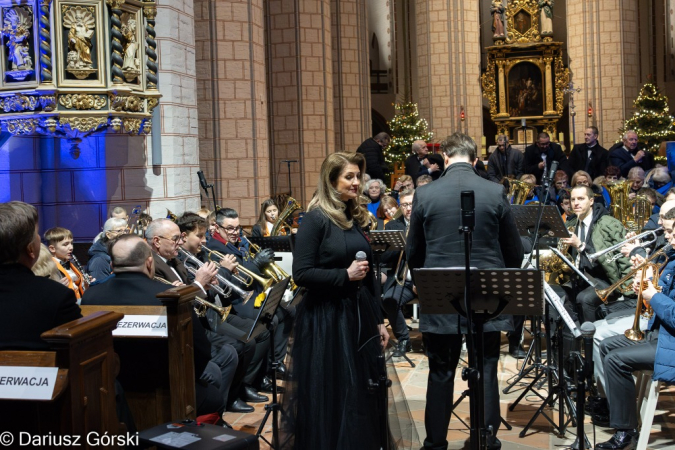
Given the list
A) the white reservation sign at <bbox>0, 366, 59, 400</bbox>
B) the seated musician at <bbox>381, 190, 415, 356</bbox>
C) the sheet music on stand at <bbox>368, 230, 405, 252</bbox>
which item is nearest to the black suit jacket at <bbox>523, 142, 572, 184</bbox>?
the seated musician at <bbox>381, 190, 415, 356</bbox>

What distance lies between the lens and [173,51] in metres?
9.21

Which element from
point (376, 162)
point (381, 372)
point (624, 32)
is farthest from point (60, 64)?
point (624, 32)

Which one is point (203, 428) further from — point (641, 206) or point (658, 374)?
point (641, 206)

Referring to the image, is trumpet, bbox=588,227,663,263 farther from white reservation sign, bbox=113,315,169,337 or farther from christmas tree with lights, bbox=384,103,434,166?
christmas tree with lights, bbox=384,103,434,166

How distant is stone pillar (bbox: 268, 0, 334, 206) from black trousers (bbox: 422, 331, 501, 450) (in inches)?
379

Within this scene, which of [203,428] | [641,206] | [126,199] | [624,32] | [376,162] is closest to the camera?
[203,428]

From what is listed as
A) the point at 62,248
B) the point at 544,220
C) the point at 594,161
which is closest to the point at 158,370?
the point at 62,248

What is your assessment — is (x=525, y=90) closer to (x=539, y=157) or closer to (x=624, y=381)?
(x=539, y=157)

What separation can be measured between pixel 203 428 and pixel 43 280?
998 mm

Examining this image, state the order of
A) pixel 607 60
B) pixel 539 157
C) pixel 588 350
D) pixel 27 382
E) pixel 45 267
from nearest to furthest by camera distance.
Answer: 1. pixel 27 382
2. pixel 588 350
3. pixel 45 267
4. pixel 539 157
5. pixel 607 60

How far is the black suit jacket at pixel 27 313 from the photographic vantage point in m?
3.45

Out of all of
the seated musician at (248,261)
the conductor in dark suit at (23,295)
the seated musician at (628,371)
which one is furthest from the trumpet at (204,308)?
the seated musician at (628,371)

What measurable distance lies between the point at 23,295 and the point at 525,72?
77.0ft

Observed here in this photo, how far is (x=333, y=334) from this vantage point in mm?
4812
